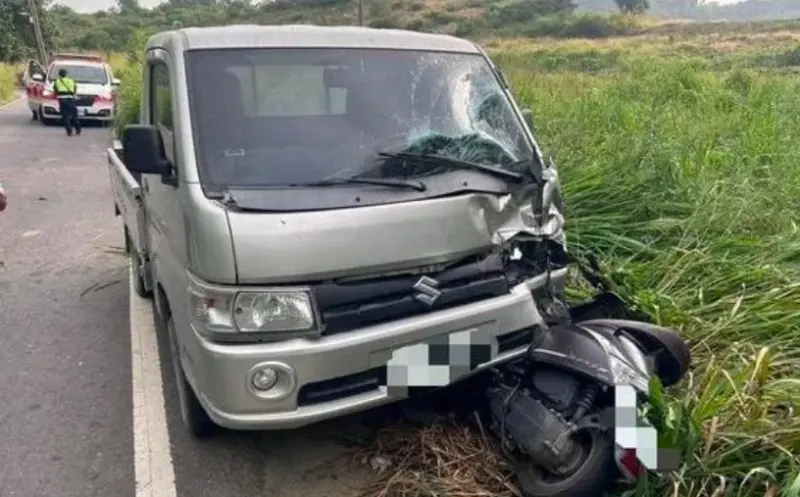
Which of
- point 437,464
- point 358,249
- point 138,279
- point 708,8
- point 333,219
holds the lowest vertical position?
point 138,279

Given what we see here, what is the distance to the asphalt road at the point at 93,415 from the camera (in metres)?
2.98

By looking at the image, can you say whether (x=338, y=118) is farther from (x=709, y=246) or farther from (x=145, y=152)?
(x=709, y=246)

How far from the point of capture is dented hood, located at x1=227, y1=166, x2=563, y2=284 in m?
2.50

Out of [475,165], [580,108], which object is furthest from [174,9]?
[475,165]

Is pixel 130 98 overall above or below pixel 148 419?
above

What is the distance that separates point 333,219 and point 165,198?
3.57 feet

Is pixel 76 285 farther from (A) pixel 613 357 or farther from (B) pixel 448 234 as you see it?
(A) pixel 613 357

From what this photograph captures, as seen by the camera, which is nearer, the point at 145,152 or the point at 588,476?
the point at 588,476

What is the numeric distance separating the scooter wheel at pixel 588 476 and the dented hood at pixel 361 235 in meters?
0.92

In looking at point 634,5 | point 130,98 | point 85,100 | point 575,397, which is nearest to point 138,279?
point 575,397

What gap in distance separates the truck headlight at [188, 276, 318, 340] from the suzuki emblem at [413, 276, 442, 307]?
0.45 metres

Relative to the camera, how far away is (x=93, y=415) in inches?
140

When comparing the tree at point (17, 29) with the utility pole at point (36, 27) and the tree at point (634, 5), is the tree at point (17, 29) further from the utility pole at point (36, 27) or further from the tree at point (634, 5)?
the tree at point (634, 5)

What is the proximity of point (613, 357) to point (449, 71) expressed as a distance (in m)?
1.76
